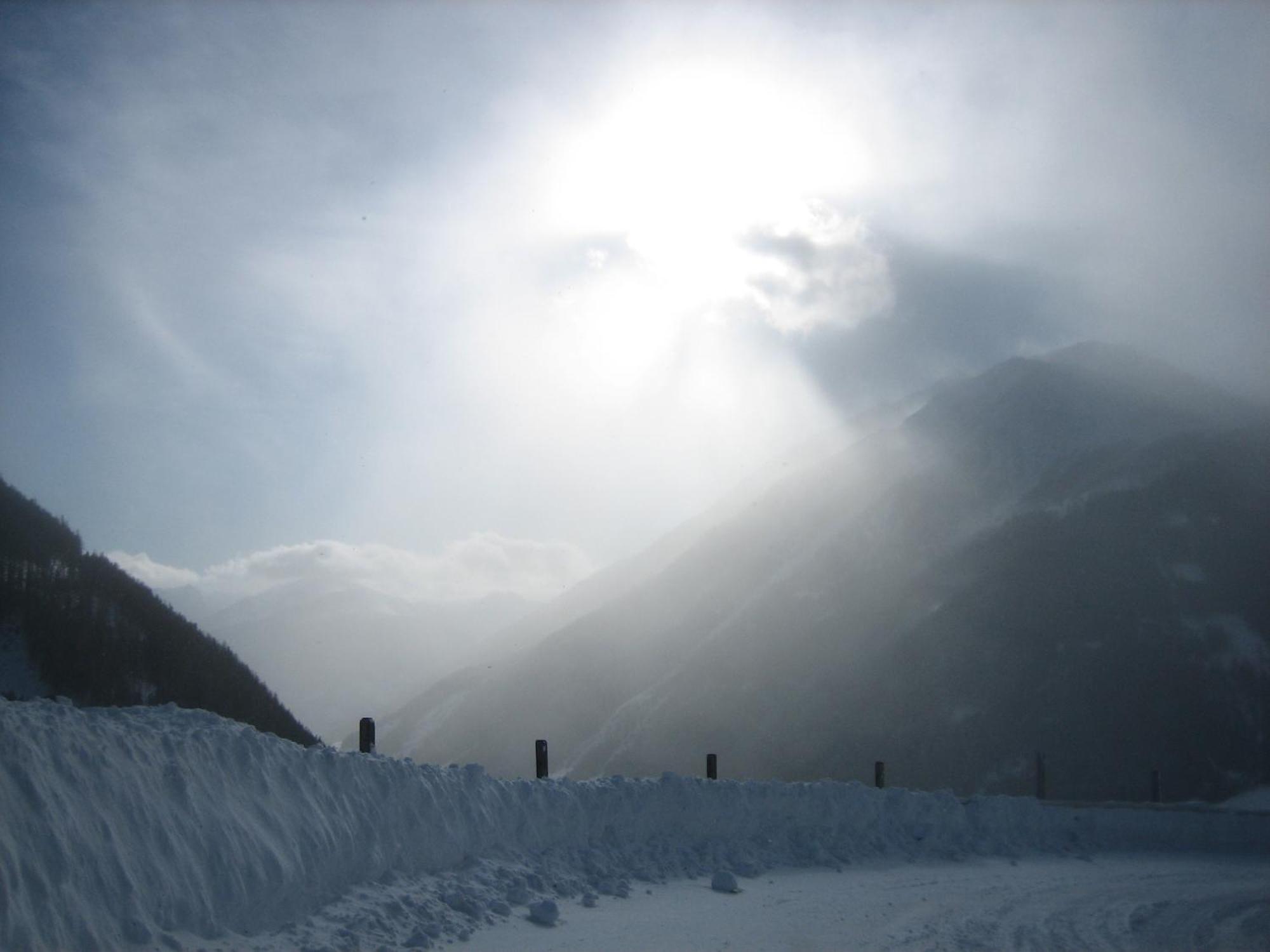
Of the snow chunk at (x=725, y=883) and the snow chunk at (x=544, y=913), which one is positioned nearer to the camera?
the snow chunk at (x=544, y=913)

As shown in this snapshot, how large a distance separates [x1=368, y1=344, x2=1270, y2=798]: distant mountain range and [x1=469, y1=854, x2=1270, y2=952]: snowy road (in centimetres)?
3369

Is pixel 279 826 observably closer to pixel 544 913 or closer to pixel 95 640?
pixel 544 913

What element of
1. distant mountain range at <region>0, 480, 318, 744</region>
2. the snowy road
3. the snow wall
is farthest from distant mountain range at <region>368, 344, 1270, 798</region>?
distant mountain range at <region>0, 480, 318, 744</region>

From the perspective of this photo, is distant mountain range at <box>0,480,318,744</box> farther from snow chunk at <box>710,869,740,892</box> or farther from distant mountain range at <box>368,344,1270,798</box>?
distant mountain range at <box>368,344,1270,798</box>

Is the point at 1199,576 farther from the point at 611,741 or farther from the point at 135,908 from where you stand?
the point at 135,908

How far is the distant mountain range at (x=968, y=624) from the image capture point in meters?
47.3

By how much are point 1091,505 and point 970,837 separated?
49889 millimetres

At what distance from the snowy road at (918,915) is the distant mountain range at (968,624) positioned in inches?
1326

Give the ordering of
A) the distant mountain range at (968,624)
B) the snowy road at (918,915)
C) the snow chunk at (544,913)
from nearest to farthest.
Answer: the snowy road at (918,915), the snow chunk at (544,913), the distant mountain range at (968,624)

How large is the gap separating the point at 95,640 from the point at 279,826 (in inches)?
291

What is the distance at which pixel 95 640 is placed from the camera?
13992 millimetres

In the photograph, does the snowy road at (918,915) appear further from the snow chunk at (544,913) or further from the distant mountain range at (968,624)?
the distant mountain range at (968,624)

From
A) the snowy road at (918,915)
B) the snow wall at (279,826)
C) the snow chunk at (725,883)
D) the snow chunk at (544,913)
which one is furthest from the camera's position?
the snow chunk at (725,883)

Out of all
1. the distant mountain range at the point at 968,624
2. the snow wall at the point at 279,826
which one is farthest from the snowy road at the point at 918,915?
the distant mountain range at the point at 968,624
